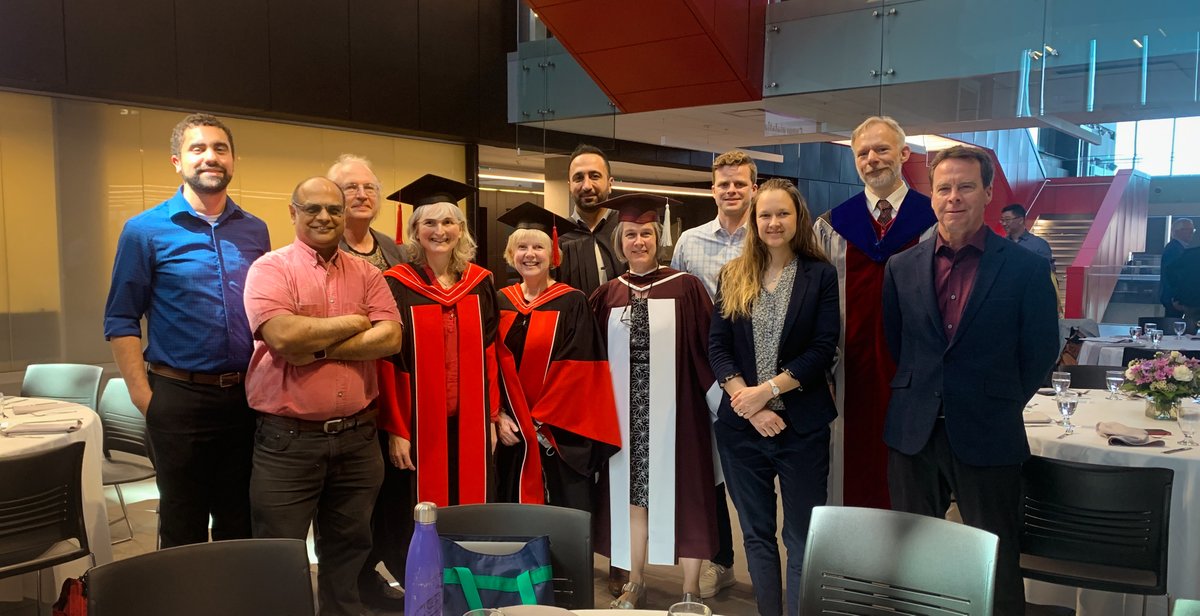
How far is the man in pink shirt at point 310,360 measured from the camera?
2.76 meters

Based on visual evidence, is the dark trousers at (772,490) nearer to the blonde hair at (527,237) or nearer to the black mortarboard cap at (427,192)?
the blonde hair at (527,237)

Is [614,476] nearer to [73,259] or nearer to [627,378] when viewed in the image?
[627,378]

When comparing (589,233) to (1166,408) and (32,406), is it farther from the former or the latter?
(32,406)

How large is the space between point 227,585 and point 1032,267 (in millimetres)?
2344

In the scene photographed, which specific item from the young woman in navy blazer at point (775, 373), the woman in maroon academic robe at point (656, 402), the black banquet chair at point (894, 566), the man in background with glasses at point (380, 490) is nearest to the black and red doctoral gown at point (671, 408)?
the woman in maroon academic robe at point (656, 402)

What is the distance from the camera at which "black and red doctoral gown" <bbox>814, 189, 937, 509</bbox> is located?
3232 mm

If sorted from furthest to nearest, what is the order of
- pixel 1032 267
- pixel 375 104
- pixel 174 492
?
pixel 375 104
pixel 174 492
pixel 1032 267

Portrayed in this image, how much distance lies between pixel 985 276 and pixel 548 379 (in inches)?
70.5

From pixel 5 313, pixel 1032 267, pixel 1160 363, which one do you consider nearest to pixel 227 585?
pixel 1032 267

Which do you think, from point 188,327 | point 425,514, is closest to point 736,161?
point 188,327

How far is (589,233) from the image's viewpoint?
429 centimetres

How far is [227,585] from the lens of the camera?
1.90m

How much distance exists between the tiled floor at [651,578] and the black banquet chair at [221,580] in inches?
75.4

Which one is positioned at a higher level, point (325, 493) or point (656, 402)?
point (656, 402)
